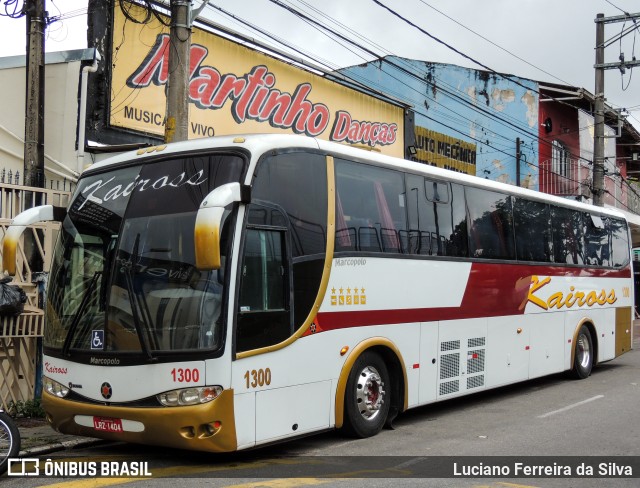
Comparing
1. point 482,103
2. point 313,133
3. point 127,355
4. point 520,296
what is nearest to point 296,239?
point 127,355

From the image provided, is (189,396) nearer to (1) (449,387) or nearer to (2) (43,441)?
(2) (43,441)

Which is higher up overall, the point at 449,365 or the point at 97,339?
the point at 97,339

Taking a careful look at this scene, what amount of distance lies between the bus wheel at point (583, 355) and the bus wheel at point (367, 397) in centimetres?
641

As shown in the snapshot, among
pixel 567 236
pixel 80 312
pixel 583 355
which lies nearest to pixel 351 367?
pixel 80 312

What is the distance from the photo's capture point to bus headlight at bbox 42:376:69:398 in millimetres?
7489

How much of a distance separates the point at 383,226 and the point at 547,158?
1016 inches

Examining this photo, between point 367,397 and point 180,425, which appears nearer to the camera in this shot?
point 180,425

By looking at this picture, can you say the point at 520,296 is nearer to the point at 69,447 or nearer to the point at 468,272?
the point at 468,272

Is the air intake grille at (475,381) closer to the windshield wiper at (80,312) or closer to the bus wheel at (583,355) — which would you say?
the bus wheel at (583,355)

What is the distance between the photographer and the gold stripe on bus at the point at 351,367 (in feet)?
26.9

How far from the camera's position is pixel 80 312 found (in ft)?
24.1

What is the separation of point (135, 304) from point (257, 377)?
131 centimetres

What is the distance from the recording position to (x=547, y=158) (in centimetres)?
3309

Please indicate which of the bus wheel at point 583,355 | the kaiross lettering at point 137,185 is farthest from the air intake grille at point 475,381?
the kaiross lettering at point 137,185
